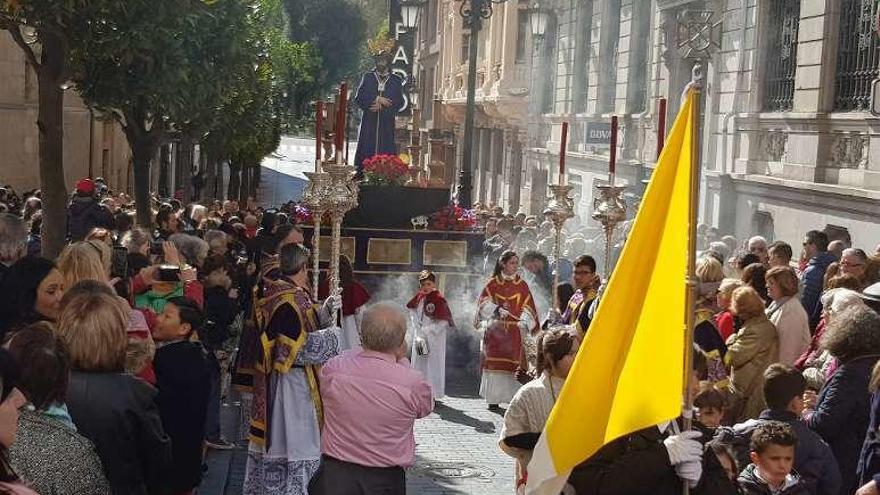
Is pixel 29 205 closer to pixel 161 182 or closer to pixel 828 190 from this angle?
pixel 828 190

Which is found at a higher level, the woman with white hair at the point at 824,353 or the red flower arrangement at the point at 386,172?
the red flower arrangement at the point at 386,172

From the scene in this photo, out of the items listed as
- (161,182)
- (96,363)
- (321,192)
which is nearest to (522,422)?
(96,363)

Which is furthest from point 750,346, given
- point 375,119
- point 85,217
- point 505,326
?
point 375,119

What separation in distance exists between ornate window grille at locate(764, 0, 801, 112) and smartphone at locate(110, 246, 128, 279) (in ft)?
39.6

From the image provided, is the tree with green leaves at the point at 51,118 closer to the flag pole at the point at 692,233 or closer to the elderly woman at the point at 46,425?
the elderly woman at the point at 46,425

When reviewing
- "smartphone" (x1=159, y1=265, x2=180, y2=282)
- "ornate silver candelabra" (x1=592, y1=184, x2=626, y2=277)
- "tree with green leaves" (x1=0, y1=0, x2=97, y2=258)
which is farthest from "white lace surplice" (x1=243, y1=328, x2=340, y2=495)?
"tree with green leaves" (x1=0, y1=0, x2=97, y2=258)

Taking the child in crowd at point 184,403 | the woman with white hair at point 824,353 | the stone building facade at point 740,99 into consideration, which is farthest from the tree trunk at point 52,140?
the stone building facade at point 740,99

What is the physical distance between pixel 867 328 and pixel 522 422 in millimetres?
2141

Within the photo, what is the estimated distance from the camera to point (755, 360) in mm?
9562

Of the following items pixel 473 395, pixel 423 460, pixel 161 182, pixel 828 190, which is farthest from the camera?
pixel 161 182

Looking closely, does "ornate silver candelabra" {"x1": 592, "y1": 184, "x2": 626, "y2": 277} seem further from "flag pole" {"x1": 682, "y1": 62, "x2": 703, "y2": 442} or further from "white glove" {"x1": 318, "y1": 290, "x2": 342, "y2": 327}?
"flag pole" {"x1": 682, "y1": 62, "x2": 703, "y2": 442}

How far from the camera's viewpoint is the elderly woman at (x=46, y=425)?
16.9ft

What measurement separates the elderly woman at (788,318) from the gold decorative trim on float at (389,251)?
303 inches

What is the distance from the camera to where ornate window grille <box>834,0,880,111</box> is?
1738cm
